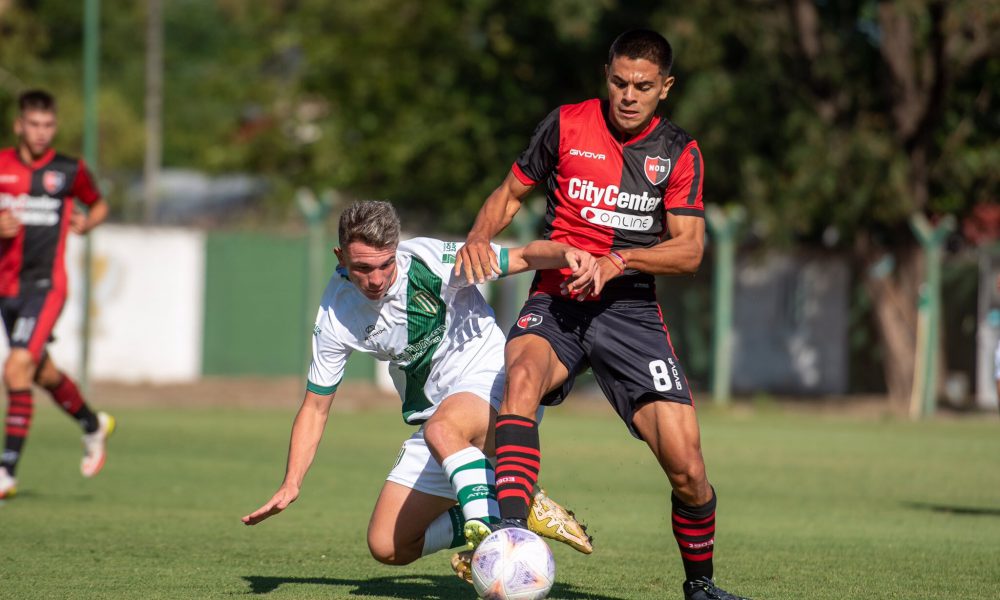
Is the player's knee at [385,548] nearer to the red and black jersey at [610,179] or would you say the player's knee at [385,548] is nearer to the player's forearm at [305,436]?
the player's forearm at [305,436]

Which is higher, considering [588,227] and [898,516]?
[588,227]

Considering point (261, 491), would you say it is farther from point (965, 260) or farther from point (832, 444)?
point (965, 260)

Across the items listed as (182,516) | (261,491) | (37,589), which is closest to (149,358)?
(261,491)

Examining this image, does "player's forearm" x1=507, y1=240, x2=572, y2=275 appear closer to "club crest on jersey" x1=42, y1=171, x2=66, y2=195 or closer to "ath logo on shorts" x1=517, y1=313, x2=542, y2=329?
"ath logo on shorts" x1=517, y1=313, x2=542, y2=329

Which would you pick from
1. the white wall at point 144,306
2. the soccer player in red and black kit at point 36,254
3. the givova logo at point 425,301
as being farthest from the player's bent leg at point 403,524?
the white wall at point 144,306

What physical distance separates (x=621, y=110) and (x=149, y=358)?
19.6 meters

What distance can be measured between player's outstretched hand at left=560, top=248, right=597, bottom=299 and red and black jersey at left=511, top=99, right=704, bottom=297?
21.6 inches

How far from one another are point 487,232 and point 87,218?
5593 millimetres

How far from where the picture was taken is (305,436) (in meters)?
6.60

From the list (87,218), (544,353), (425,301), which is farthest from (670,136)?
(87,218)

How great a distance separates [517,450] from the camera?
596cm

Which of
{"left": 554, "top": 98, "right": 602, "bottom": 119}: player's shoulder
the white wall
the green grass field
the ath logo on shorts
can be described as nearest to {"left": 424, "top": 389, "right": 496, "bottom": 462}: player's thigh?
the ath logo on shorts

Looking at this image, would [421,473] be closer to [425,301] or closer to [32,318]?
[425,301]

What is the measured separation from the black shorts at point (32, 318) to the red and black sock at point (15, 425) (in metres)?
0.29
